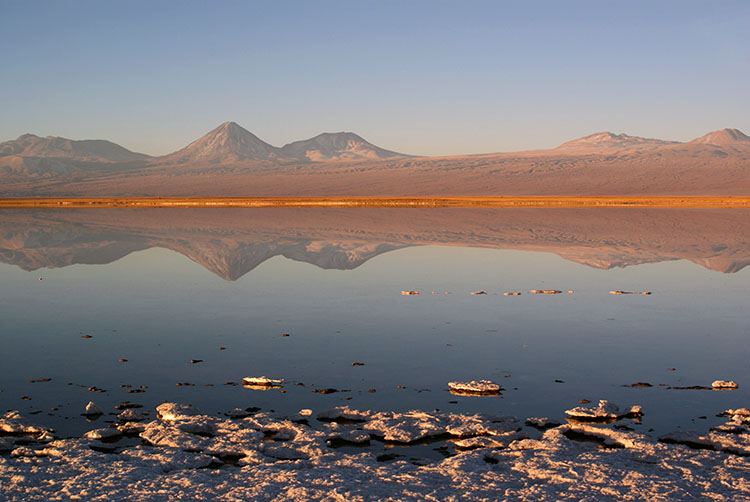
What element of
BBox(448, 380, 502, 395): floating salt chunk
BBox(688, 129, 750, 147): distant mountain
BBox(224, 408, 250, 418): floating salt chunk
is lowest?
BBox(224, 408, 250, 418): floating salt chunk

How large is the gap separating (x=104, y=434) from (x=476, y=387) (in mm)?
3187

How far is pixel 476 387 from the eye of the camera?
7023 mm

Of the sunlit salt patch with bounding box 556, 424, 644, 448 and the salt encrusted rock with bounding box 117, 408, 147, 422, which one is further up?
the sunlit salt patch with bounding box 556, 424, 644, 448

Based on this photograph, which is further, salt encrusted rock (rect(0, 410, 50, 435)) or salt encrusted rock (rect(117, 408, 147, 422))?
salt encrusted rock (rect(117, 408, 147, 422))

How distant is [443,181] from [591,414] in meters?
91.4

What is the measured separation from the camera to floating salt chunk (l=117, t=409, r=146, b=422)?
20.4 feet

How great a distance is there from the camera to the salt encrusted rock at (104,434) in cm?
583

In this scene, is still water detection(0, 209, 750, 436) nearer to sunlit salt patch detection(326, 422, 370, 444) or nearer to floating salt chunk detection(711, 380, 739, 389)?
floating salt chunk detection(711, 380, 739, 389)

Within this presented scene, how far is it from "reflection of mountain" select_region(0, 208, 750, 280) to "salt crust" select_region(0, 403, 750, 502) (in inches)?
394

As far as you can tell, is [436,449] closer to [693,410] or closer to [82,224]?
[693,410]

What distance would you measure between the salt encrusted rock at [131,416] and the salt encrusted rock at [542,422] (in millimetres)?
3101

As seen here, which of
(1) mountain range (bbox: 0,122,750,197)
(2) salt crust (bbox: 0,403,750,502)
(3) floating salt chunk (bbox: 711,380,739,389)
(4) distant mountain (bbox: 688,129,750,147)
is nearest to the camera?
(2) salt crust (bbox: 0,403,750,502)

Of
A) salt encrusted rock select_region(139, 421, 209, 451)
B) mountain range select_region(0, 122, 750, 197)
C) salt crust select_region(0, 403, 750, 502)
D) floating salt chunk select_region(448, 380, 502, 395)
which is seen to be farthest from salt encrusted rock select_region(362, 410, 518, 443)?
mountain range select_region(0, 122, 750, 197)

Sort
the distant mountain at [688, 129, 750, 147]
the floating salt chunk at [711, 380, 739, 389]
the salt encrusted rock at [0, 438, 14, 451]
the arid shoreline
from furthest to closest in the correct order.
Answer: the distant mountain at [688, 129, 750, 147]
the arid shoreline
the floating salt chunk at [711, 380, 739, 389]
the salt encrusted rock at [0, 438, 14, 451]
